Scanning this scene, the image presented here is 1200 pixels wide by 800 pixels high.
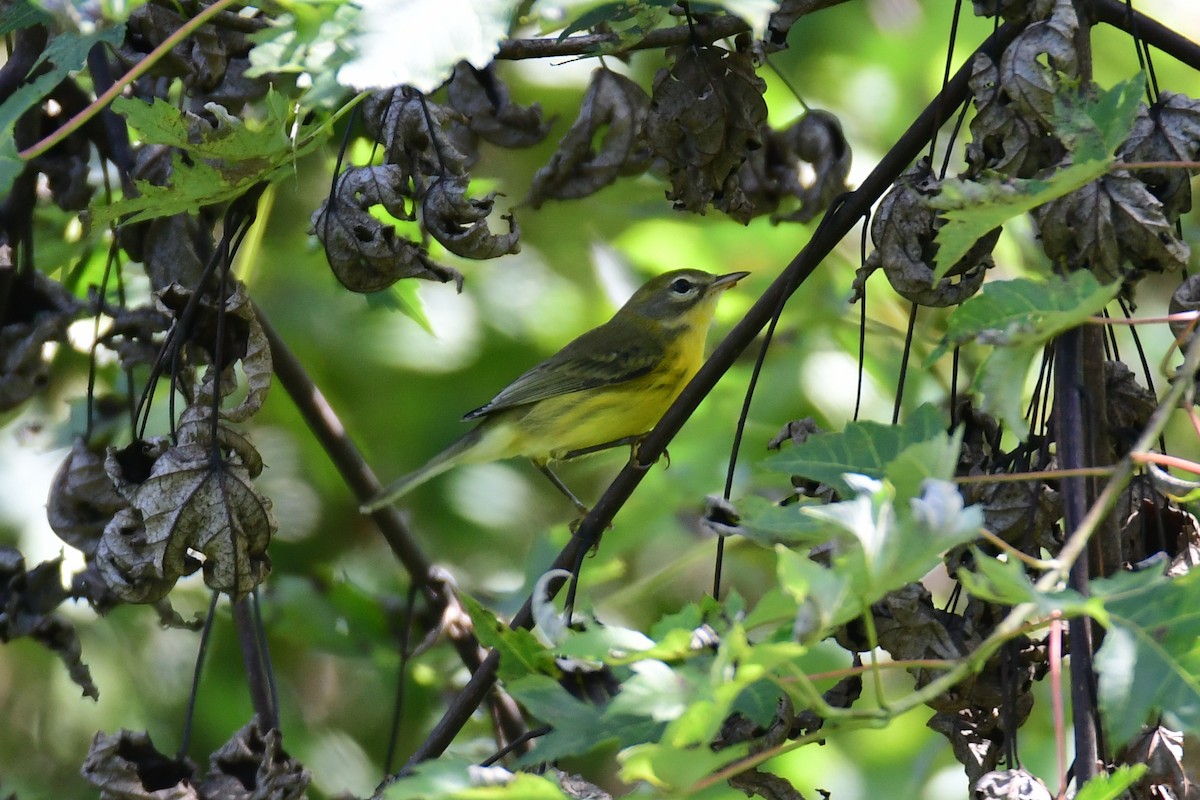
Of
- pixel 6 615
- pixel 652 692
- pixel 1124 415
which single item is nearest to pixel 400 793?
pixel 652 692

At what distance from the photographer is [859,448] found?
1.69 meters

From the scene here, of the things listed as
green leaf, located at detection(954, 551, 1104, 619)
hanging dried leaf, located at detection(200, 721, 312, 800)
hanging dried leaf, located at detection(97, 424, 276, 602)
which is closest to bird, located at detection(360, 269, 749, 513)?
hanging dried leaf, located at detection(97, 424, 276, 602)

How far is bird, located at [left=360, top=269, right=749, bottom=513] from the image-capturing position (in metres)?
4.36

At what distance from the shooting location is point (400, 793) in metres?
1.38

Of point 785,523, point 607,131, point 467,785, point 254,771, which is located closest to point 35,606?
point 254,771

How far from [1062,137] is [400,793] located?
129cm

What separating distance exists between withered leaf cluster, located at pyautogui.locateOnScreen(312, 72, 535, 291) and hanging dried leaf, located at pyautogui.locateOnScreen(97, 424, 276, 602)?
0.42 meters

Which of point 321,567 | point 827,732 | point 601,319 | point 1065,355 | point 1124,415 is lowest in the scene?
point 321,567

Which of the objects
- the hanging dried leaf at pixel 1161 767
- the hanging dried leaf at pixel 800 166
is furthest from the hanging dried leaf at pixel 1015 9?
the hanging dried leaf at pixel 1161 767

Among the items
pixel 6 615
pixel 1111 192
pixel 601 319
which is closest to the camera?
pixel 1111 192

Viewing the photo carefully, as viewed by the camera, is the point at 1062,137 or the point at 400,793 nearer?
the point at 400,793

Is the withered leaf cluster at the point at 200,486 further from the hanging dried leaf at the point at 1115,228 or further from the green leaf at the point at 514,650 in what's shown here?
the hanging dried leaf at the point at 1115,228

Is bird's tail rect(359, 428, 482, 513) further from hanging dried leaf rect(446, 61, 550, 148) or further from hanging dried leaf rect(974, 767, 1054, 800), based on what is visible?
hanging dried leaf rect(974, 767, 1054, 800)

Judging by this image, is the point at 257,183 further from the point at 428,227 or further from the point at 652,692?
the point at 652,692
